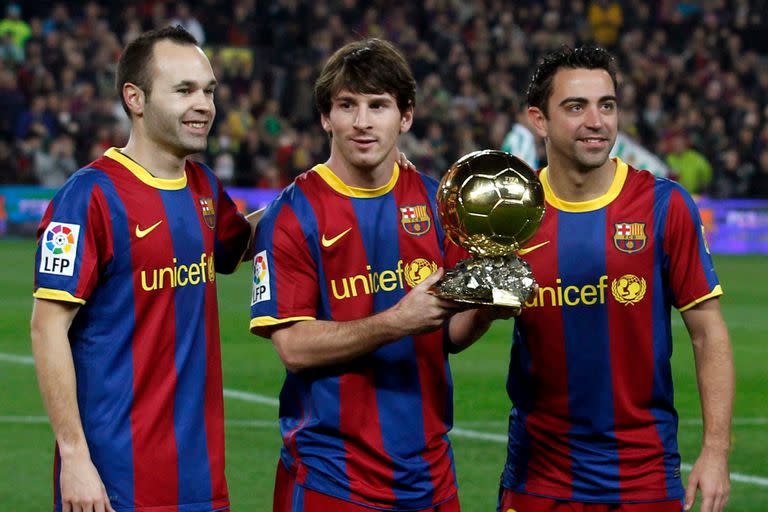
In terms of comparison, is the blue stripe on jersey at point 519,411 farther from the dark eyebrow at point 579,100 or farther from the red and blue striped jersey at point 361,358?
the dark eyebrow at point 579,100

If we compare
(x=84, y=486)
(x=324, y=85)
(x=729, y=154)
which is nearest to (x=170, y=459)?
(x=84, y=486)

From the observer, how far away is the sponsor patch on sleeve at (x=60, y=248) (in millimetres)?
4012

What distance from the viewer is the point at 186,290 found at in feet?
13.8

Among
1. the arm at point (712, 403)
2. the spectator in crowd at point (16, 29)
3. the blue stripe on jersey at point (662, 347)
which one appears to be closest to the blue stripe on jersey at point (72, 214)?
the blue stripe on jersey at point (662, 347)

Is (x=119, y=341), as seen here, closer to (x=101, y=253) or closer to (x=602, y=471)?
(x=101, y=253)

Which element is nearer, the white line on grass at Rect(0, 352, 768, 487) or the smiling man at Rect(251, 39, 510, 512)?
the smiling man at Rect(251, 39, 510, 512)

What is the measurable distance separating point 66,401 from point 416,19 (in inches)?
956

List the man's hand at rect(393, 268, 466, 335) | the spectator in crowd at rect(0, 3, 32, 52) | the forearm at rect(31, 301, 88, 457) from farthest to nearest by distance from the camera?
the spectator in crowd at rect(0, 3, 32, 52) < the forearm at rect(31, 301, 88, 457) < the man's hand at rect(393, 268, 466, 335)

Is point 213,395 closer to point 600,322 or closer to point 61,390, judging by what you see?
point 61,390

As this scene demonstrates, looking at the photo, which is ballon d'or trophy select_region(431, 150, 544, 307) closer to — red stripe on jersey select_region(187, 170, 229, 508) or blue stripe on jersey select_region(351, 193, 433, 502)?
blue stripe on jersey select_region(351, 193, 433, 502)

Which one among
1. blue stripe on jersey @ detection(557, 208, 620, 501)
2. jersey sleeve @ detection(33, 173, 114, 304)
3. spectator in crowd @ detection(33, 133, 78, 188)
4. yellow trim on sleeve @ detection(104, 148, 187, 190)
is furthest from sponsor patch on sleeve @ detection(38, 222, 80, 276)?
spectator in crowd @ detection(33, 133, 78, 188)

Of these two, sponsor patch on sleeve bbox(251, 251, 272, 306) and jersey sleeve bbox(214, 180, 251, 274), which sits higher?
jersey sleeve bbox(214, 180, 251, 274)

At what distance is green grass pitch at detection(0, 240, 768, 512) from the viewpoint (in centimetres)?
731

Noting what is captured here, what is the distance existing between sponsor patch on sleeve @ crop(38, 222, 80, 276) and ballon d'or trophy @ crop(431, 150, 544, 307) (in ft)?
3.61
